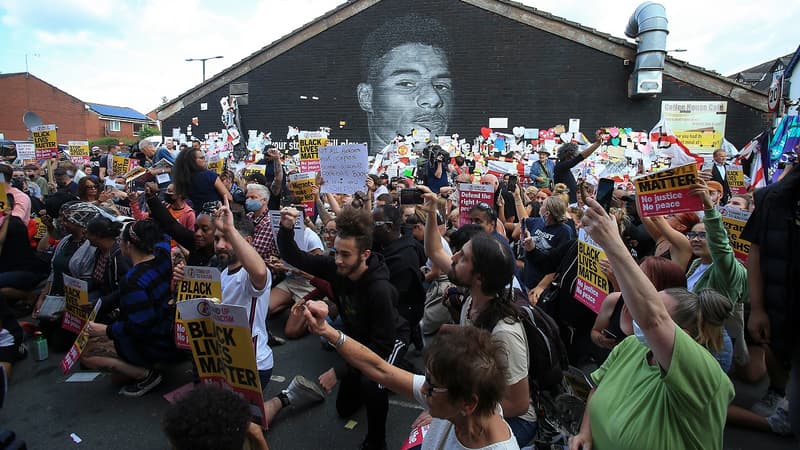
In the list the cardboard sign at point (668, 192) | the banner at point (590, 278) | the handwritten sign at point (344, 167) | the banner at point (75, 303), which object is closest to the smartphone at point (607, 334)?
the banner at point (590, 278)

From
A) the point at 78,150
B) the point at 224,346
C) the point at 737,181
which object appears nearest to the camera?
the point at 224,346

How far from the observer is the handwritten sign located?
580 cm

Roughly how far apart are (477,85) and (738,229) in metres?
11.9

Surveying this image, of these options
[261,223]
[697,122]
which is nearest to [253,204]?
[261,223]

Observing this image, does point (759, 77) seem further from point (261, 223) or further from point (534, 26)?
point (261, 223)

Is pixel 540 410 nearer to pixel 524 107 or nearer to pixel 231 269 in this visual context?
pixel 231 269

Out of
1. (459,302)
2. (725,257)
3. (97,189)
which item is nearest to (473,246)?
(459,302)

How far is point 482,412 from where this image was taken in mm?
1661

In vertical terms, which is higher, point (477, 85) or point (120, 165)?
point (477, 85)

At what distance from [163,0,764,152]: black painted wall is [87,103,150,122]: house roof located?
1765 inches

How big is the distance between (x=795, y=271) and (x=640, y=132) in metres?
12.3

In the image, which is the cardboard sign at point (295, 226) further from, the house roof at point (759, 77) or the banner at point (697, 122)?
the house roof at point (759, 77)

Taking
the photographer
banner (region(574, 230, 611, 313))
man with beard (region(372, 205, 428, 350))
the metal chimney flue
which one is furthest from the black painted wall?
banner (region(574, 230, 611, 313))

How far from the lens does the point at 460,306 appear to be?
321 centimetres
